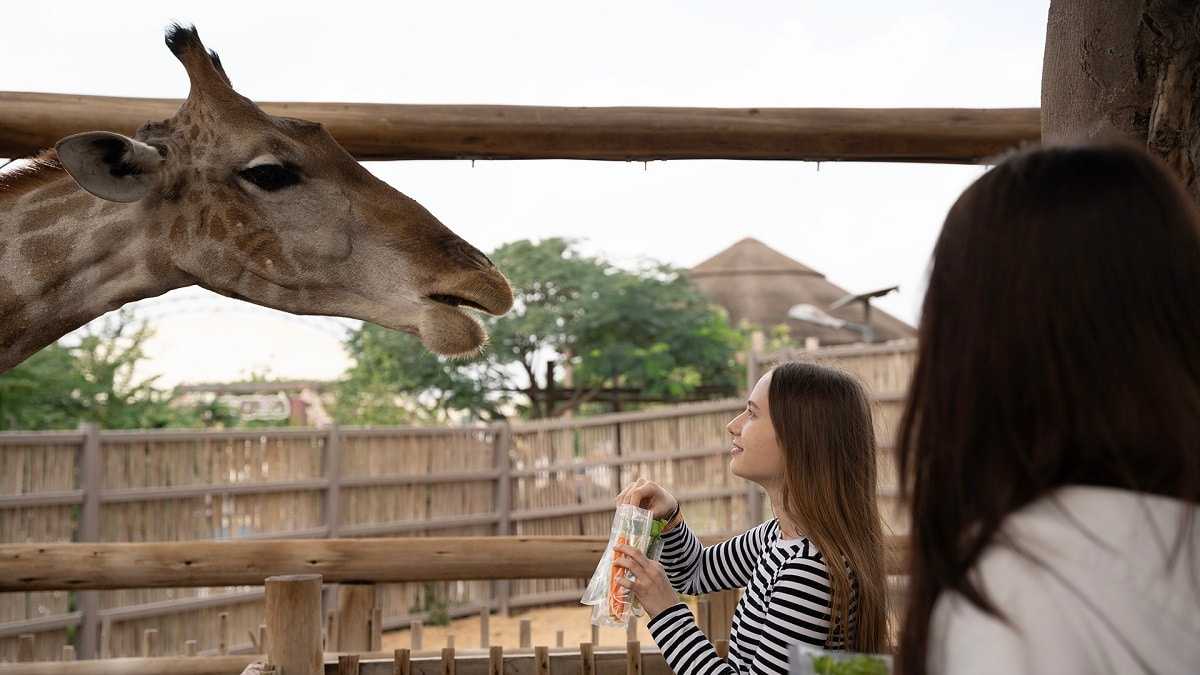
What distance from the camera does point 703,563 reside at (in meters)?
2.17

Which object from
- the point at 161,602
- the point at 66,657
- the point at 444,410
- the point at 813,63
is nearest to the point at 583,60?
the point at 813,63

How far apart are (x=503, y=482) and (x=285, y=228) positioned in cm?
742

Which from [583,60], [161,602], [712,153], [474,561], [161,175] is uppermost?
[583,60]

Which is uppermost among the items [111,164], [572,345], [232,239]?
[572,345]

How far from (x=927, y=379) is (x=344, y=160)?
71.0 inches

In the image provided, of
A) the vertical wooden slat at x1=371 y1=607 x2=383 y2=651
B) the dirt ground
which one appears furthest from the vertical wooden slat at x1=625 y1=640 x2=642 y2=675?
the dirt ground

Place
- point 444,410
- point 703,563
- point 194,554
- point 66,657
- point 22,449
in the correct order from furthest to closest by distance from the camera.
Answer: point 444,410 → point 22,449 → point 66,657 → point 194,554 → point 703,563

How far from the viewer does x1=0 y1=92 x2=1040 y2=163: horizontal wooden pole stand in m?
2.73

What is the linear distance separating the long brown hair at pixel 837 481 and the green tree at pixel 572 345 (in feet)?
41.6

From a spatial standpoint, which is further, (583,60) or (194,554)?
(583,60)

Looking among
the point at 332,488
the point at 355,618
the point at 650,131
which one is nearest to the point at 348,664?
the point at 355,618

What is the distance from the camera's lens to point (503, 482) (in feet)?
31.6

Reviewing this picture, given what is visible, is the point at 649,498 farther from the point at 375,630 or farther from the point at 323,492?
the point at 323,492

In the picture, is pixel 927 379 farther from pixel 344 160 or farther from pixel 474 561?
pixel 474 561
